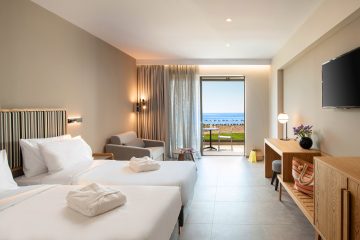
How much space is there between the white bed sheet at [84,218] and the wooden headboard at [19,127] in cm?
80

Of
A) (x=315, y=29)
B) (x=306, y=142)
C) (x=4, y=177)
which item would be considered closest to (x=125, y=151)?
(x=4, y=177)

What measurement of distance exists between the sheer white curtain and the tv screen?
396 centimetres

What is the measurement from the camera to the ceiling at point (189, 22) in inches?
129

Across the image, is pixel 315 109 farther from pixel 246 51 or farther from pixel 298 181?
pixel 246 51

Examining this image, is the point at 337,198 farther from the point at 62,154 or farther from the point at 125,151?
the point at 125,151

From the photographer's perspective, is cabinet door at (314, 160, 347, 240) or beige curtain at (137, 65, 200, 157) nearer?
cabinet door at (314, 160, 347, 240)

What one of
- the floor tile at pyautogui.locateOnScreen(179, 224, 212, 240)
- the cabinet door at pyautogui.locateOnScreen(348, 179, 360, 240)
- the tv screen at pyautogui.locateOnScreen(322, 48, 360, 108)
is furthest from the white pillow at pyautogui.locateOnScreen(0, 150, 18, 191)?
the tv screen at pyautogui.locateOnScreen(322, 48, 360, 108)

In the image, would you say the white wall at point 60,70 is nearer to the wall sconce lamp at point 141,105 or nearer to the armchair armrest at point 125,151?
the armchair armrest at point 125,151

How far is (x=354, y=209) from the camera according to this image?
1667 millimetres

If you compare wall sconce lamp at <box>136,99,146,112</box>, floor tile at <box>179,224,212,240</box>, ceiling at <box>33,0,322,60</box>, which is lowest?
floor tile at <box>179,224,212,240</box>

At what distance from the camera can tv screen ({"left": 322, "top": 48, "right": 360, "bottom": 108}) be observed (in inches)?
102

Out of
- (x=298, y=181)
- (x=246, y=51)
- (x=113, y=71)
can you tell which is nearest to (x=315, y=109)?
(x=298, y=181)

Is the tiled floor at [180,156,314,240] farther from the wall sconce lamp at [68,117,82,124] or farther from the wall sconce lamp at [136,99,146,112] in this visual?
the wall sconce lamp at [136,99,146,112]

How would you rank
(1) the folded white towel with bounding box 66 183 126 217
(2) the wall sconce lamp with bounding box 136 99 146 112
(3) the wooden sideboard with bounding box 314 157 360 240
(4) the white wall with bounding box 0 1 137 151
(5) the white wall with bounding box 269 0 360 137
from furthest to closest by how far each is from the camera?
(2) the wall sconce lamp with bounding box 136 99 146 112
(4) the white wall with bounding box 0 1 137 151
(5) the white wall with bounding box 269 0 360 137
(1) the folded white towel with bounding box 66 183 126 217
(3) the wooden sideboard with bounding box 314 157 360 240
